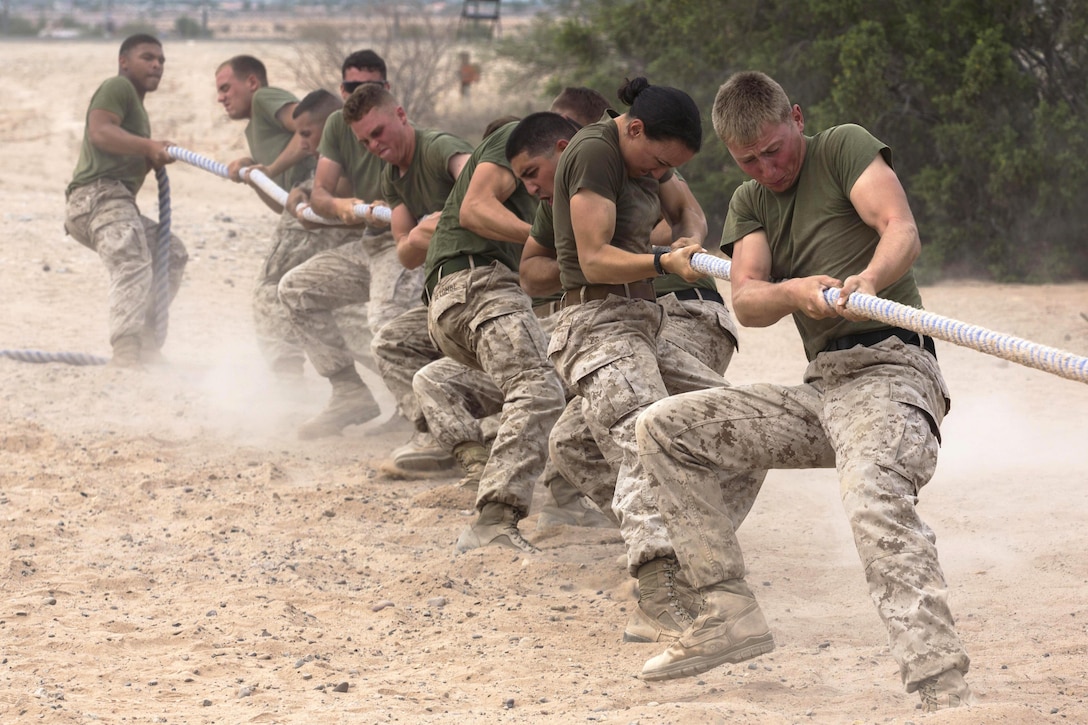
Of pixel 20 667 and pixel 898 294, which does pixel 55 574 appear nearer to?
pixel 20 667

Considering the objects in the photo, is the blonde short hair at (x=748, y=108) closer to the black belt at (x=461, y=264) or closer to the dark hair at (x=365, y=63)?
the black belt at (x=461, y=264)

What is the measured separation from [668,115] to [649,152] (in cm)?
14

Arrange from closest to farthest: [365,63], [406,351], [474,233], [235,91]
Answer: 1. [474,233]
2. [406,351]
3. [365,63]
4. [235,91]

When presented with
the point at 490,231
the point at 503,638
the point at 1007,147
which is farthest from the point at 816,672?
the point at 1007,147

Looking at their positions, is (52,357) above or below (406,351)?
below

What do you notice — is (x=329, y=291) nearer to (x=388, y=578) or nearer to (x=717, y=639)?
(x=388, y=578)

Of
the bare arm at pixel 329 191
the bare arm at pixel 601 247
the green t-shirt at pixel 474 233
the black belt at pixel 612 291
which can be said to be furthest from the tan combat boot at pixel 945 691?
the bare arm at pixel 329 191

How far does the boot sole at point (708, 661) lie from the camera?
385cm

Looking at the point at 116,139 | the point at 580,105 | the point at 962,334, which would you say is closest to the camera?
the point at 962,334

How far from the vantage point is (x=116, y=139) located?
845 cm

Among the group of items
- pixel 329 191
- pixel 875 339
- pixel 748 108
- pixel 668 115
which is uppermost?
pixel 748 108

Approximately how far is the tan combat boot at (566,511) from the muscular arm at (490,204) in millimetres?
1050

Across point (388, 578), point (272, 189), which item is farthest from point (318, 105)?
point (388, 578)

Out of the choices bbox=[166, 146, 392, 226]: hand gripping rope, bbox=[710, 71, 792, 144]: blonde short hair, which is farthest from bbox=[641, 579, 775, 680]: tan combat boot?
bbox=[166, 146, 392, 226]: hand gripping rope
